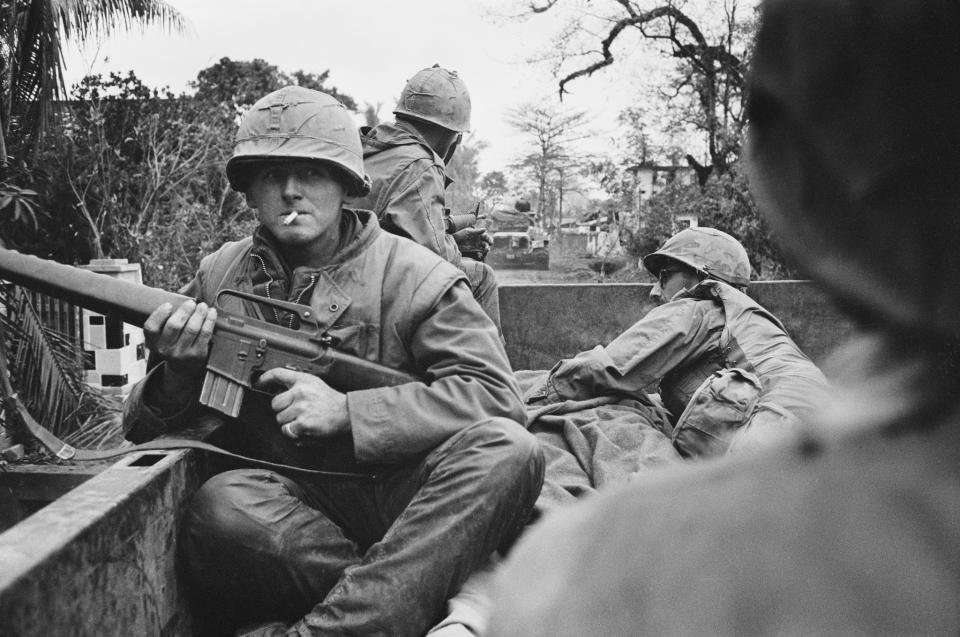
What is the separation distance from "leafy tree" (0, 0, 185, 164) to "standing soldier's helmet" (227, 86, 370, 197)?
A: 9.07ft

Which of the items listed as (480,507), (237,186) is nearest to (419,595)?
(480,507)

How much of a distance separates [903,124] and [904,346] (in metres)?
0.13

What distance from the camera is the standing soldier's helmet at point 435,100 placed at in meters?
4.77

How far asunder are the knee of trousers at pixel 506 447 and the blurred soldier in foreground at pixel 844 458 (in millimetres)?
1719

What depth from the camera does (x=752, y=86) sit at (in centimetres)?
54

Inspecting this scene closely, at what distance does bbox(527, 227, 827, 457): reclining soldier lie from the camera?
3.21 m

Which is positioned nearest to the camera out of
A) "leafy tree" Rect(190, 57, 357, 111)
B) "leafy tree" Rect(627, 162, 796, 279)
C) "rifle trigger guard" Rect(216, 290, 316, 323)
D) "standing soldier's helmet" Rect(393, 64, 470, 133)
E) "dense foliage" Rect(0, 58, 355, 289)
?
"rifle trigger guard" Rect(216, 290, 316, 323)

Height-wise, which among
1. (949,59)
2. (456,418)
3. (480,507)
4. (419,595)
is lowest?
(419,595)

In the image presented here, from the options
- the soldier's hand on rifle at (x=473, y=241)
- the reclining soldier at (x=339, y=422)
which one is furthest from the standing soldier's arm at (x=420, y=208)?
the reclining soldier at (x=339, y=422)

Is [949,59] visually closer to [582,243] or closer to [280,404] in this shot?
[280,404]

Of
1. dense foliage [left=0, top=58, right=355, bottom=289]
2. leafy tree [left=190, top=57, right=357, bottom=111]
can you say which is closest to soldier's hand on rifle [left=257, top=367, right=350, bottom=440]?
dense foliage [left=0, top=58, right=355, bottom=289]

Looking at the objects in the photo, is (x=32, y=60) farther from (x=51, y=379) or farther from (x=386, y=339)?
(x=386, y=339)

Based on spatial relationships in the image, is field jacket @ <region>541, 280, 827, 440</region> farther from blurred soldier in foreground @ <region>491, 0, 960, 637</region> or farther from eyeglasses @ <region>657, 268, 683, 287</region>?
blurred soldier in foreground @ <region>491, 0, 960, 637</region>

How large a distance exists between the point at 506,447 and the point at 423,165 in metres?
2.43
